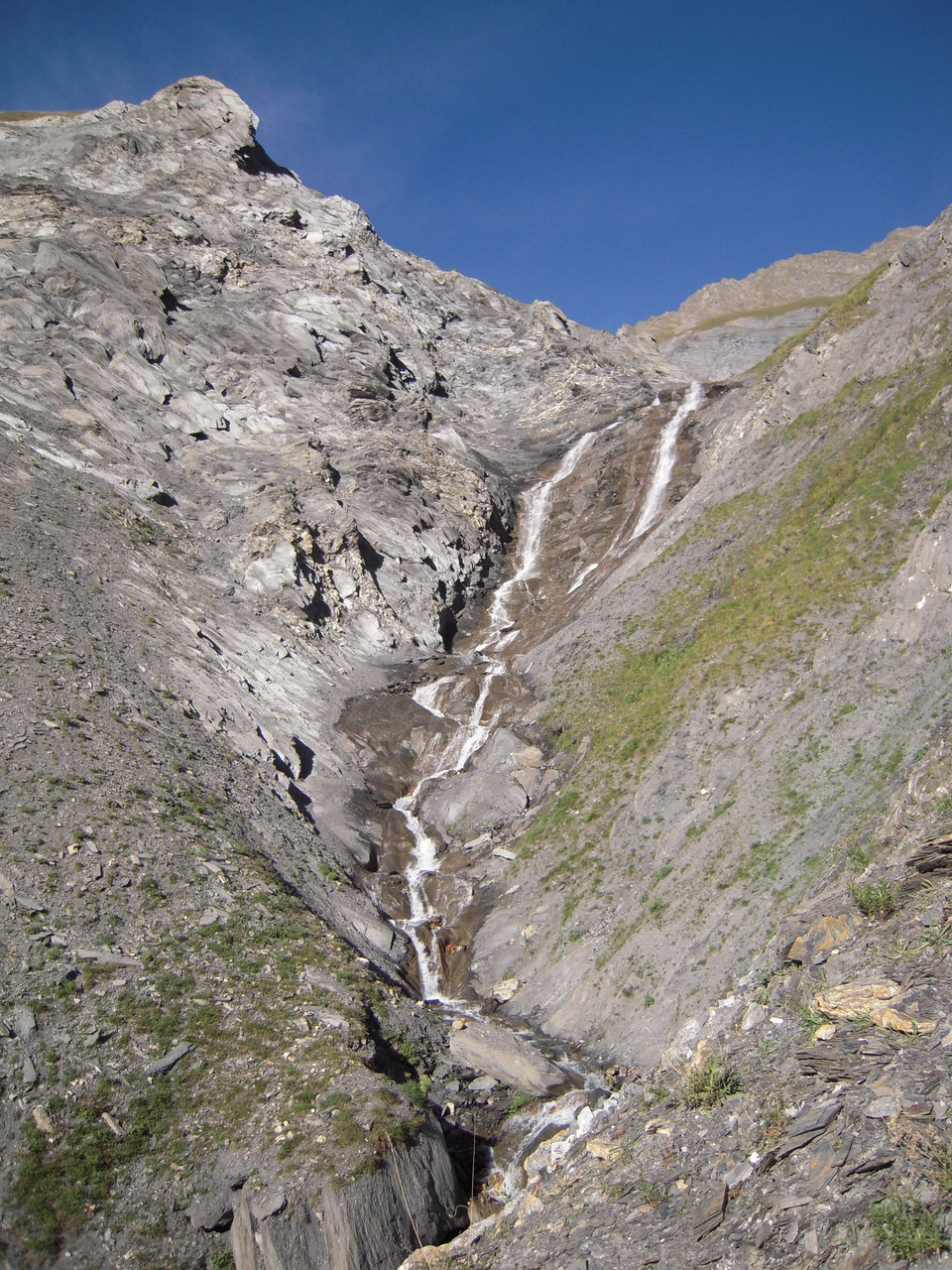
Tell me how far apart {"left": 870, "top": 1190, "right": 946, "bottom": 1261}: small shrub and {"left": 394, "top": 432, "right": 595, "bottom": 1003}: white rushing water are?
2065 cm

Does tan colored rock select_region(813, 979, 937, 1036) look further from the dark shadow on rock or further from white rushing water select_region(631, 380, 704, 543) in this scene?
the dark shadow on rock

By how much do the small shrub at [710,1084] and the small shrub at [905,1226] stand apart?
140 inches

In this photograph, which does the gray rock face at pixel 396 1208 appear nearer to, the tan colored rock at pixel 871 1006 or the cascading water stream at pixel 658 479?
the tan colored rock at pixel 871 1006

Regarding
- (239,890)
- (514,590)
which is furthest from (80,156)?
(239,890)

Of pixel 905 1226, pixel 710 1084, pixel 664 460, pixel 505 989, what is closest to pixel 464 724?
pixel 505 989

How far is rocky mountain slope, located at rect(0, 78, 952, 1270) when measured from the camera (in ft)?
37.5

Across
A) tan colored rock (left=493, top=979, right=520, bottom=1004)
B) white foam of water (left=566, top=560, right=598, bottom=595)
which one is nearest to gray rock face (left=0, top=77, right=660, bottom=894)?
white foam of water (left=566, top=560, right=598, bottom=595)

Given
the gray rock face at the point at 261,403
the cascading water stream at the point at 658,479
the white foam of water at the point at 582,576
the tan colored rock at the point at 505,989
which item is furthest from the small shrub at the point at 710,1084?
the white foam of water at the point at 582,576

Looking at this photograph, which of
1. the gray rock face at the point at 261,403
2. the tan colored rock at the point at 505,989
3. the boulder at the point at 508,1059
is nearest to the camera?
the boulder at the point at 508,1059

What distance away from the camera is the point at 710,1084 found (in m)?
10.6

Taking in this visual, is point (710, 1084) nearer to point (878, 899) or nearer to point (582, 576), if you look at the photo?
point (878, 899)

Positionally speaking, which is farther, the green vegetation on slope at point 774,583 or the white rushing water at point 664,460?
the white rushing water at point 664,460

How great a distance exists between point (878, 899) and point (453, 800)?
23.7m

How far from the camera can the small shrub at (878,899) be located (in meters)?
12.0
